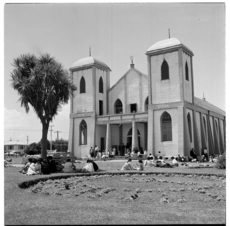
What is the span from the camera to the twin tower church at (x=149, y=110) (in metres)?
32.5

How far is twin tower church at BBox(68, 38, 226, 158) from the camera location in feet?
107

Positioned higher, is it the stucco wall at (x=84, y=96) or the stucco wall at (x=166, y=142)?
the stucco wall at (x=84, y=96)

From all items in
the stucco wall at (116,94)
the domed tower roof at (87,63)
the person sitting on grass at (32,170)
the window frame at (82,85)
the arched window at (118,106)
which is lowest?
the person sitting on grass at (32,170)

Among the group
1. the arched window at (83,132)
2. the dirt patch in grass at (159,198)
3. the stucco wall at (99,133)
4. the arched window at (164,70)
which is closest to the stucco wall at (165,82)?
the arched window at (164,70)

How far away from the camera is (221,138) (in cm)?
4253

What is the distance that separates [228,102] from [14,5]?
7.47m

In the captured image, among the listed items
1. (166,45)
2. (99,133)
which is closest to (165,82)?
(166,45)

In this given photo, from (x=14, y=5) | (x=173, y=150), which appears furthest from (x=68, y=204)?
(x=173, y=150)

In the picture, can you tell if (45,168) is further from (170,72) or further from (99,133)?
(99,133)

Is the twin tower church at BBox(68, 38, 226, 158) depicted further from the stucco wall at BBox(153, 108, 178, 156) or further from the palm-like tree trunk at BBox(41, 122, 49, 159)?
the palm-like tree trunk at BBox(41, 122, 49, 159)

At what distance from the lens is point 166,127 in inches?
1300

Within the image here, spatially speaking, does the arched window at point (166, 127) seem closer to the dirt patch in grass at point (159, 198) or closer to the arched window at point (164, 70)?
the arched window at point (164, 70)

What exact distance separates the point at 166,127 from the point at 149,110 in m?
2.59

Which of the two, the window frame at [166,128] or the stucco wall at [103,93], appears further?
the stucco wall at [103,93]
